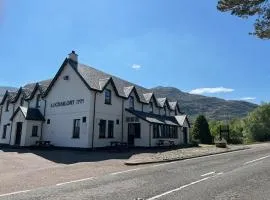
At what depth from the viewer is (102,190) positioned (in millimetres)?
10477

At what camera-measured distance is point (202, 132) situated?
168 feet

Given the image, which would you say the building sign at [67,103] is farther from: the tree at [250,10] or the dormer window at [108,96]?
the tree at [250,10]

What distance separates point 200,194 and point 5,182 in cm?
799

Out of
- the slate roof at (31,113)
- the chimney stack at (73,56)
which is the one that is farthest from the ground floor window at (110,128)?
the chimney stack at (73,56)

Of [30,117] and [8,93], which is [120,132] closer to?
[30,117]

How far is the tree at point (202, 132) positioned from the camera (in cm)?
5081

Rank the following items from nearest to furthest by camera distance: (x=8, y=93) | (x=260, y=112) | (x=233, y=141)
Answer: (x=8, y=93) < (x=233, y=141) < (x=260, y=112)

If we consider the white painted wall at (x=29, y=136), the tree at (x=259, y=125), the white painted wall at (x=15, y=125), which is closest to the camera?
the white painted wall at (x=29, y=136)

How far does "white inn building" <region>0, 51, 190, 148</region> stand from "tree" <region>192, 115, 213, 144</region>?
13.0 m

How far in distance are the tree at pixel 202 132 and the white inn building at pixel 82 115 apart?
42.7 ft

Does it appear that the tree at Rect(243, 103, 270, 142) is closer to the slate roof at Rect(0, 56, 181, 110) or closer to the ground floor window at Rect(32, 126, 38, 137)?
the slate roof at Rect(0, 56, 181, 110)

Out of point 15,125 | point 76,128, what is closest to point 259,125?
point 76,128

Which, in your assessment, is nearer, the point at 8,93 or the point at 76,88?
the point at 76,88

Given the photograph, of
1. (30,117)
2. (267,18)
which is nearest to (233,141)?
(30,117)
